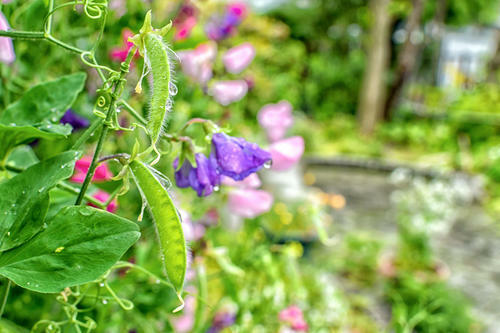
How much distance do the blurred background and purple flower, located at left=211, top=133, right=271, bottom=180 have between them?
5 centimetres

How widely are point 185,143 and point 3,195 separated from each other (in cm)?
12

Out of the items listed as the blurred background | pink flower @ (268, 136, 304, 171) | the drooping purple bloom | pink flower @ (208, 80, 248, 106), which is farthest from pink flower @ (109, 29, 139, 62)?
the drooping purple bloom

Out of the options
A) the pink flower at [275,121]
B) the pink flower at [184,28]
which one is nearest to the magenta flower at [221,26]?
the pink flower at [184,28]

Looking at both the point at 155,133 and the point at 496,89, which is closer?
the point at 155,133

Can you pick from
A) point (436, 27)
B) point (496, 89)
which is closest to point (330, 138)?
point (496, 89)

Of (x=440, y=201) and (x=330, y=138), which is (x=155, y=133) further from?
(x=330, y=138)

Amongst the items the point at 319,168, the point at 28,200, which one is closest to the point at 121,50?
the point at 28,200

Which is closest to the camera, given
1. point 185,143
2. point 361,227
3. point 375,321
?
point 185,143

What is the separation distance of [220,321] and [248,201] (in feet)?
1.04

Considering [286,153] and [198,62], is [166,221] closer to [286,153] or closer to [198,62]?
[286,153]

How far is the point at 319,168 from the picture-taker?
7066 mm

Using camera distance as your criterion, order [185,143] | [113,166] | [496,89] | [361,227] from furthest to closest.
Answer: [496,89] < [361,227] < [113,166] < [185,143]

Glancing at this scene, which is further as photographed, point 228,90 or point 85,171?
point 228,90

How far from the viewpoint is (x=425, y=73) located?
1151 cm
